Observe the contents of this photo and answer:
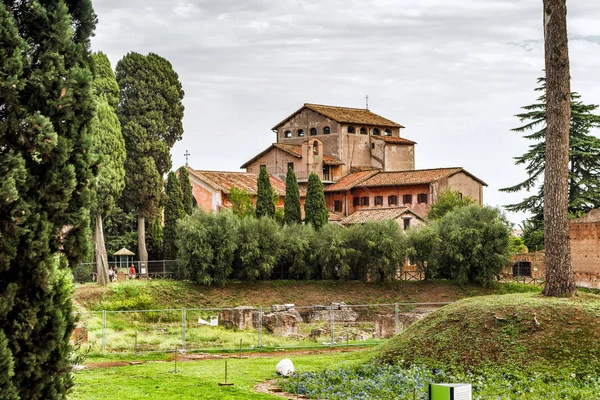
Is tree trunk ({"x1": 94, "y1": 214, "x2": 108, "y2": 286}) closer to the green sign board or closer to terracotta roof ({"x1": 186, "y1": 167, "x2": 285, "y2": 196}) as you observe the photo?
terracotta roof ({"x1": 186, "y1": 167, "x2": 285, "y2": 196})

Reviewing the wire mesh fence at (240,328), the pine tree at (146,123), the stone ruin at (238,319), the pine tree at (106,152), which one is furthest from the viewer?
the pine tree at (146,123)

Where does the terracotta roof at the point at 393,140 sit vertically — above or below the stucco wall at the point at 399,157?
above

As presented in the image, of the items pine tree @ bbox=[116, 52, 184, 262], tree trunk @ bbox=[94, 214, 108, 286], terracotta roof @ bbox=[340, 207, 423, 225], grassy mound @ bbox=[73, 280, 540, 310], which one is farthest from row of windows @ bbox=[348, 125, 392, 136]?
tree trunk @ bbox=[94, 214, 108, 286]

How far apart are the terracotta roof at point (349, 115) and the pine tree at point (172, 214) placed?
84.9 feet

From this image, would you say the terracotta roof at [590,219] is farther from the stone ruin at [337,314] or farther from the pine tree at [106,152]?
the pine tree at [106,152]

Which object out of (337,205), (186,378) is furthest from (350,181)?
(186,378)

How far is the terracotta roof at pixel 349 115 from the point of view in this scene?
70.9m

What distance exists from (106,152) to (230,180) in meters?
21.2

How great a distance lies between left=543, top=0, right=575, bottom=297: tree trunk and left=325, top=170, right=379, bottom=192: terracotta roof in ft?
148

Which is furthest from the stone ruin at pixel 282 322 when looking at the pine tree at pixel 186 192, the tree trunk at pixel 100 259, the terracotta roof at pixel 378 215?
the terracotta roof at pixel 378 215

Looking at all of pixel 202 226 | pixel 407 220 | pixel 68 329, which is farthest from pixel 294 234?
pixel 68 329

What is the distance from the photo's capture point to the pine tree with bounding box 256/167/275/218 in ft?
157

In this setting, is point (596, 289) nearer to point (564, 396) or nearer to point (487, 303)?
point (487, 303)

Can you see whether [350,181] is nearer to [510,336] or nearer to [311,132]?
[311,132]
